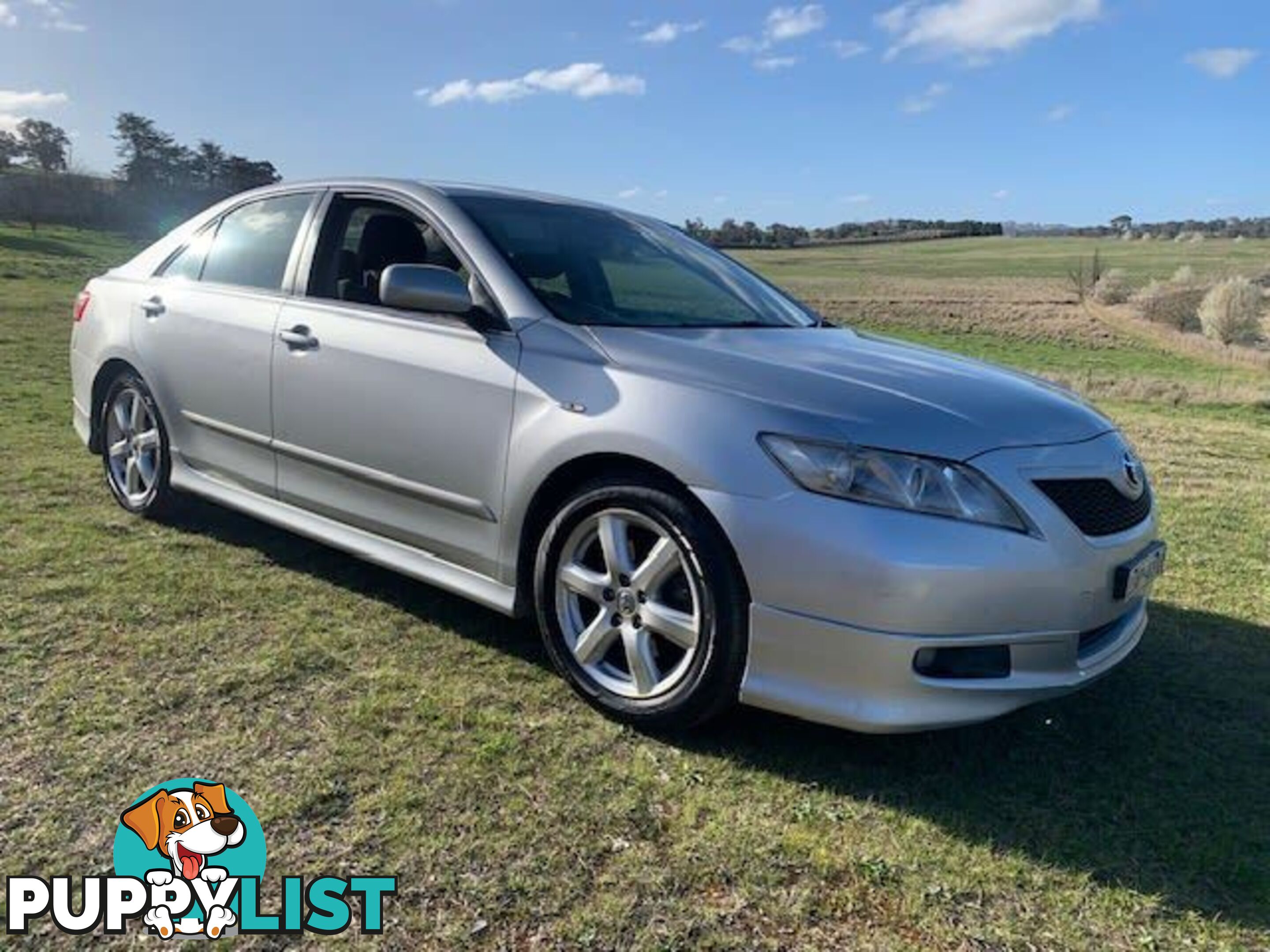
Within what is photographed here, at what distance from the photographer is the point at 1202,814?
8.83 feet

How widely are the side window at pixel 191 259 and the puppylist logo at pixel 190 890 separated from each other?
282cm

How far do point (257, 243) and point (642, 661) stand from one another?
2.63 m

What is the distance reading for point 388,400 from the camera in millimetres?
3510

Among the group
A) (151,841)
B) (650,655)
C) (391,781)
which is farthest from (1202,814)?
(151,841)

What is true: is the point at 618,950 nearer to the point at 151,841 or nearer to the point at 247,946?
the point at 247,946

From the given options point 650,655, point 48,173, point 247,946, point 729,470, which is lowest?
point 247,946

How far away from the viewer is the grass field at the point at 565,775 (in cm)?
222

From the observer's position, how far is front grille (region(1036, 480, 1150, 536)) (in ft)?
9.11

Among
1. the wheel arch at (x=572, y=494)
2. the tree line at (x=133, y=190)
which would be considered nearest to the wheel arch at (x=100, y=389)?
the wheel arch at (x=572, y=494)

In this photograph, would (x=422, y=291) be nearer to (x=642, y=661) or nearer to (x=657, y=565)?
(x=657, y=565)

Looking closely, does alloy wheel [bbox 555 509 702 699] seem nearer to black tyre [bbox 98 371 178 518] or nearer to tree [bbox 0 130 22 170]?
black tyre [bbox 98 371 178 518]

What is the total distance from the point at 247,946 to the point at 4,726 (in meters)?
1.27

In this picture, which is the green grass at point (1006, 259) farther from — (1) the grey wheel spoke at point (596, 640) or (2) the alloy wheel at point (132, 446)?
(1) the grey wheel spoke at point (596, 640)

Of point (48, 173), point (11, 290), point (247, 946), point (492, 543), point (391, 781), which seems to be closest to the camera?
point (247, 946)
